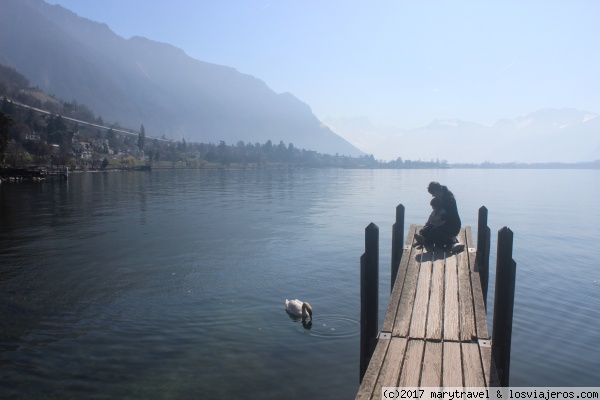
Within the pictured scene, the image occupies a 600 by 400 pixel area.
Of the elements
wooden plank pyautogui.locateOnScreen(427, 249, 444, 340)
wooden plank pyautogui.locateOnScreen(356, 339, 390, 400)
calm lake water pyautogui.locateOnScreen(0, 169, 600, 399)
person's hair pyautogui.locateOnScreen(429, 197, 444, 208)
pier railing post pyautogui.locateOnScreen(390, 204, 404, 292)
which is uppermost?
person's hair pyautogui.locateOnScreen(429, 197, 444, 208)

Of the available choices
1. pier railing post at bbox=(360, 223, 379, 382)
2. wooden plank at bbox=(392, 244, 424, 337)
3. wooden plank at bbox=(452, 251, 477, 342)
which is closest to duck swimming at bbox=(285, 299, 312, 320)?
wooden plank at bbox=(392, 244, 424, 337)

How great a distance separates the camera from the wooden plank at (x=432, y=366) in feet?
24.0

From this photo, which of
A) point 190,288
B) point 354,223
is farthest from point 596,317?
point 354,223

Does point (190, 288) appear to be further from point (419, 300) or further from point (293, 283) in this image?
point (419, 300)

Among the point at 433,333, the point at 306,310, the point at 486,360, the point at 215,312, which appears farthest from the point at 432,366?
the point at 215,312

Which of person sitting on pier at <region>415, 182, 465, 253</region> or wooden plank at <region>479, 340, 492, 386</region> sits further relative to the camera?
person sitting on pier at <region>415, 182, 465, 253</region>

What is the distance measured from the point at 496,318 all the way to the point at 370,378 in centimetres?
346

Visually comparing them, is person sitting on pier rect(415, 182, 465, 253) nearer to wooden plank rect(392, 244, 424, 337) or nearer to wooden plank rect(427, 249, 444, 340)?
wooden plank rect(427, 249, 444, 340)

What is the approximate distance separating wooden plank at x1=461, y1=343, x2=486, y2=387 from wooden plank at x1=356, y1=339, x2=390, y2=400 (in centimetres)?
136

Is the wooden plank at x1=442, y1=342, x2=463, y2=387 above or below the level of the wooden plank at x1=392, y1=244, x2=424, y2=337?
below

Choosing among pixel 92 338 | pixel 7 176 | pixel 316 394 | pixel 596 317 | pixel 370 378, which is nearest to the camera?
pixel 370 378

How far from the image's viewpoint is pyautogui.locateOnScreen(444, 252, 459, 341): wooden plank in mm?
8828

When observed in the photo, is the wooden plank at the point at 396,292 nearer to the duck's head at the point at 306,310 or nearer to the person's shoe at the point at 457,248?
the person's shoe at the point at 457,248

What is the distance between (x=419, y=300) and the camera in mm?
10117
